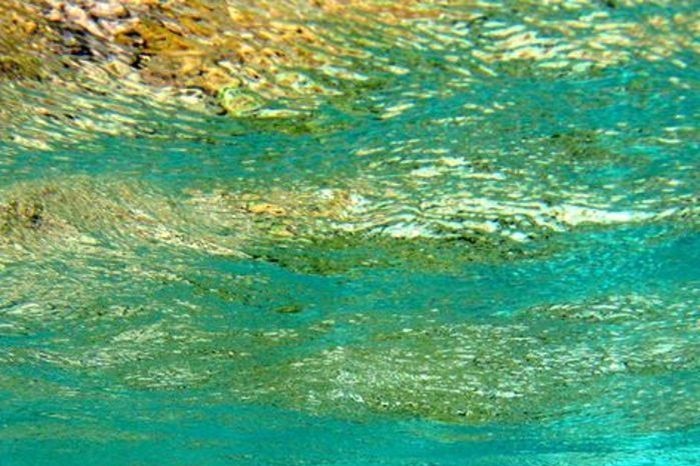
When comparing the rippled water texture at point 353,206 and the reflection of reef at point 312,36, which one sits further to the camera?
the rippled water texture at point 353,206

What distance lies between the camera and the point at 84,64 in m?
6.91

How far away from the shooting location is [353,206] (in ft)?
33.6

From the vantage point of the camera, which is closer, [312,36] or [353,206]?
[312,36]

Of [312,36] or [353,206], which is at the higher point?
[312,36]

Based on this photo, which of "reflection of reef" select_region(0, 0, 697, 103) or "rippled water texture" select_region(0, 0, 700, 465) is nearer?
"reflection of reef" select_region(0, 0, 697, 103)

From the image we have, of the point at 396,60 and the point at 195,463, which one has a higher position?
the point at 396,60

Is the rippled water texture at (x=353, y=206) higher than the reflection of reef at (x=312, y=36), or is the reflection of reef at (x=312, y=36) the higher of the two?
the reflection of reef at (x=312, y=36)

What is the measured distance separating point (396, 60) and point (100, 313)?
10.1 m

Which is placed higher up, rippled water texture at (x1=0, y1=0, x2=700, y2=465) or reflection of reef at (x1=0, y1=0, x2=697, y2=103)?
reflection of reef at (x1=0, y1=0, x2=697, y2=103)

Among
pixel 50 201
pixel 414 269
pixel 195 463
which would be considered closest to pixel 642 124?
pixel 414 269

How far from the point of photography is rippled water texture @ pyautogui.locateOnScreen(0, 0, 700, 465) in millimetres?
6570

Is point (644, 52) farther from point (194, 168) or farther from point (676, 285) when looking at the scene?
point (676, 285)

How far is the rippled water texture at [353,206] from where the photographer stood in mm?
6570

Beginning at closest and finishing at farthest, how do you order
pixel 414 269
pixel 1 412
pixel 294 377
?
pixel 414 269
pixel 294 377
pixel 1 412
